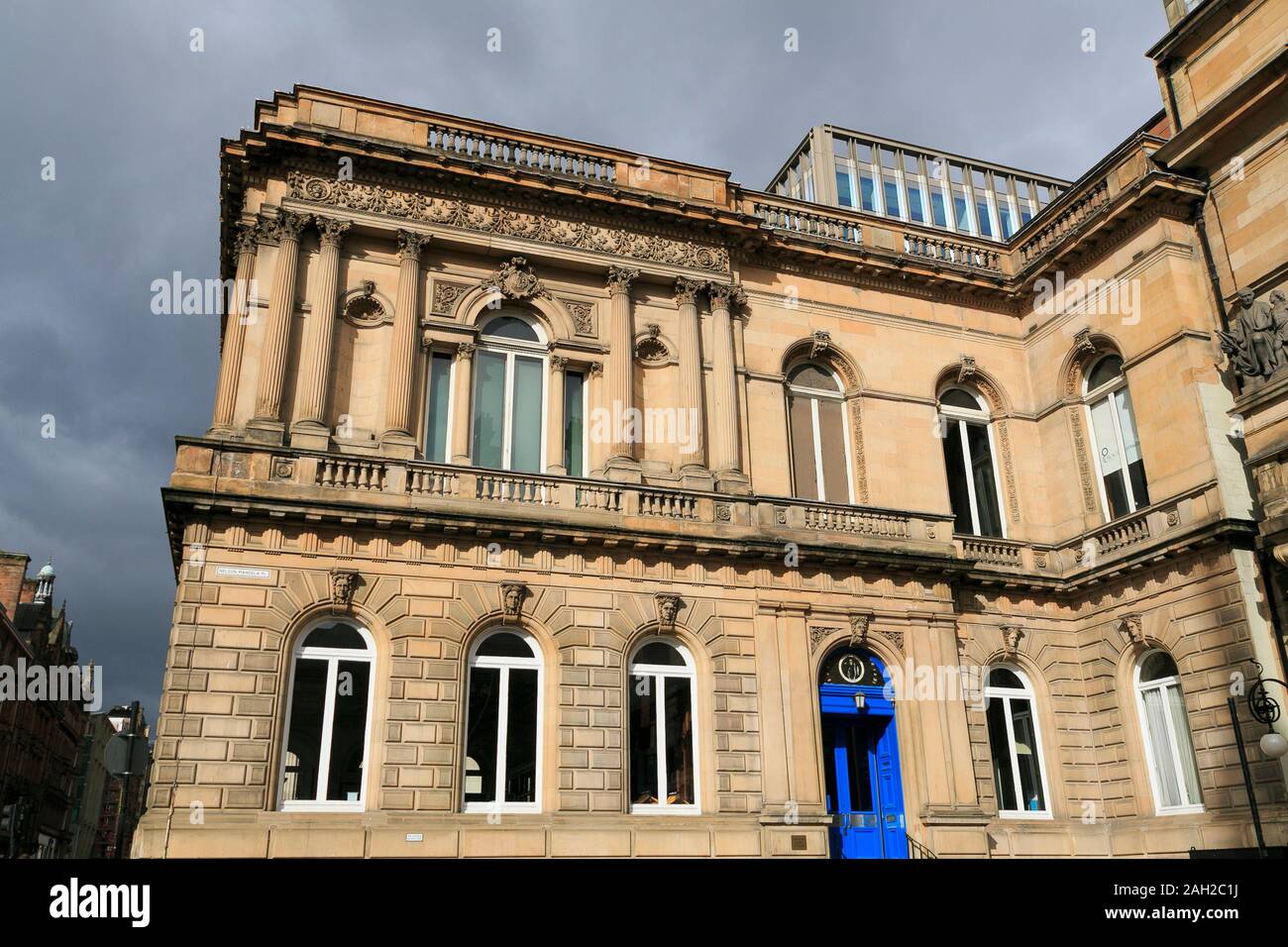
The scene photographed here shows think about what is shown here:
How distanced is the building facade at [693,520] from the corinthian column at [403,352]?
0.09 m

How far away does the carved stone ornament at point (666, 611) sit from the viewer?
1805cm

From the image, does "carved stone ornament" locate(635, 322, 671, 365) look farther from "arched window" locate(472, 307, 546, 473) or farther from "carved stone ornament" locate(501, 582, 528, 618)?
"carved stone ornament" locate(501, 582, 528, 618)

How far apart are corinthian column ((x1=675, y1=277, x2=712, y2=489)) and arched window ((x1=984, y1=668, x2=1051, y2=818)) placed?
7.51 m

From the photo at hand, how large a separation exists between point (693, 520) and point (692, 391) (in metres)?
3.25

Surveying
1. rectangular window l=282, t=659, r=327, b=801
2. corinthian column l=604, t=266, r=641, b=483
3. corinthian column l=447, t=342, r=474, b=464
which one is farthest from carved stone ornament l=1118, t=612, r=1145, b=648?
rectangular window l=282, t=659, r=327, b=801

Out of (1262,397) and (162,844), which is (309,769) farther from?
(1262,397)

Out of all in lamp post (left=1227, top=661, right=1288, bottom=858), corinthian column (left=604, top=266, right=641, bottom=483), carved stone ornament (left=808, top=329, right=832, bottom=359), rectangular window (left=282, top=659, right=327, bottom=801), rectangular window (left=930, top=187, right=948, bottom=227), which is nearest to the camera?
rectangular window (left=282, top=659, right=327, bottom=801)

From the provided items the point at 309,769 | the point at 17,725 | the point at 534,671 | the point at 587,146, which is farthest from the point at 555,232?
the point at 17,725

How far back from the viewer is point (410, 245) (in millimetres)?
19812

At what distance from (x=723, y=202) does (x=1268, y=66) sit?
1092 centimetres

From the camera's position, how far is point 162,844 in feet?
46.3

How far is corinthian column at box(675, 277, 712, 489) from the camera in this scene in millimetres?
19969
